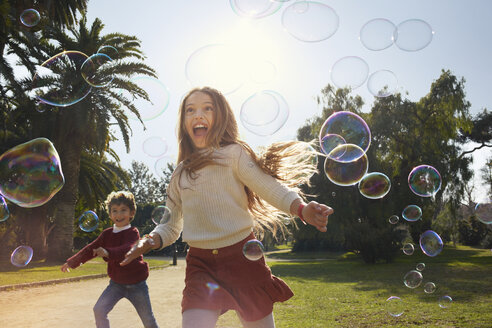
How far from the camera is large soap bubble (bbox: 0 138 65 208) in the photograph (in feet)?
16.4

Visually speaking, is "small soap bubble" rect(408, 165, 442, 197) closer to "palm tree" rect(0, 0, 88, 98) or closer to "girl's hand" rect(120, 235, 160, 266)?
"girl's hand" rect(120, 235, 160, 266)

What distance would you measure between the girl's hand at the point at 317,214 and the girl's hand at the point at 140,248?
3.37 feet

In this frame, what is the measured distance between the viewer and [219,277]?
236cm

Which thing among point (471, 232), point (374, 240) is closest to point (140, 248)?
point (374, 240)

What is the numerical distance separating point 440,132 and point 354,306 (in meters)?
16.8

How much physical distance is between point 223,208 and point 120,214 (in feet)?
7.24

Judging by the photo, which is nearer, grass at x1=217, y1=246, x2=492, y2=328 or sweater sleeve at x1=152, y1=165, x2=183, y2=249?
sweater sleeve at x1=152, y1=165, x2=183, y2=249

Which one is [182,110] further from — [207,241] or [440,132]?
[440,132]

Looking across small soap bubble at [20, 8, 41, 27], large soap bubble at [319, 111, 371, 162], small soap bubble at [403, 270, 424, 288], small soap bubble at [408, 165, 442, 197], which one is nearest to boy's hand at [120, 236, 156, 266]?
large soap bubble at [319, 111, 371, 162]

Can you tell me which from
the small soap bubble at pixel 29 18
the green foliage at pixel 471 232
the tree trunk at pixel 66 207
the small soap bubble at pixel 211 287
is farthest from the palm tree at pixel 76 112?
the green foliage at pixel 471 232

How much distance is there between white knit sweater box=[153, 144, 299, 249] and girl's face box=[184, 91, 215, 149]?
0.20m

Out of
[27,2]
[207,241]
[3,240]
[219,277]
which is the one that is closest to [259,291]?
[219,277]

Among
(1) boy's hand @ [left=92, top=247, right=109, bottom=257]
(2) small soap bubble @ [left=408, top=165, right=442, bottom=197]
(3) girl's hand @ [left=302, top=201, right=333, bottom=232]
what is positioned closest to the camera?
(3) girl's hand @ [left=302, top=201, right=333, bottom=232]

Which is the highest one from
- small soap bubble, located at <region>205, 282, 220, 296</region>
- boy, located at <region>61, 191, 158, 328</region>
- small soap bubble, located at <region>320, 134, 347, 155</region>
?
small soap bubble, located at <region>320, 134, 347, 155</region>
